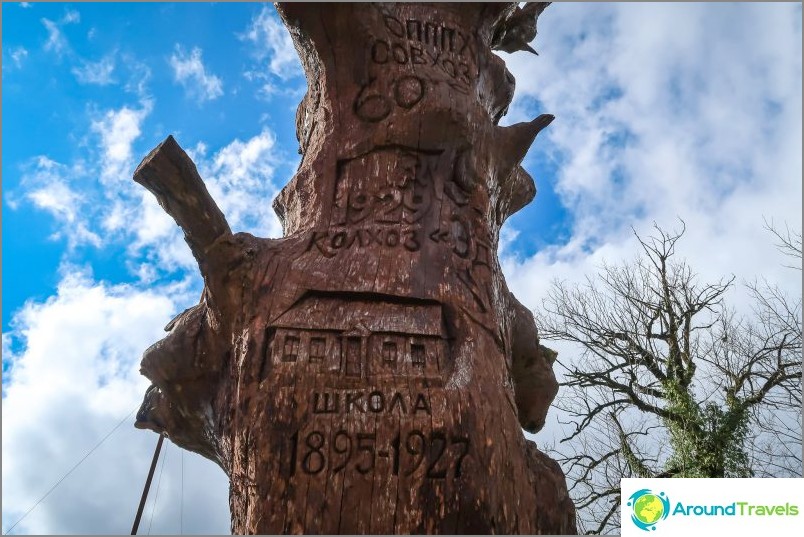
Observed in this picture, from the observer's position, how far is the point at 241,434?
77.4 inches

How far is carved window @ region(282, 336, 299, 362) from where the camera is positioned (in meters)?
2.02

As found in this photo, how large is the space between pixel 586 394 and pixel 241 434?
7.24 meters

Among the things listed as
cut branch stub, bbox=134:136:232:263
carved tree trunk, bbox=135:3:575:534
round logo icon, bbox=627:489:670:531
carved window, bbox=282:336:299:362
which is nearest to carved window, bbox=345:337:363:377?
carved tree trunk, bbox=135:3:575:534

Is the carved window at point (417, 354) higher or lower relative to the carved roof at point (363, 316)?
lower

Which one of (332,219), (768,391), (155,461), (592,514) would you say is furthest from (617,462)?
(332,219)

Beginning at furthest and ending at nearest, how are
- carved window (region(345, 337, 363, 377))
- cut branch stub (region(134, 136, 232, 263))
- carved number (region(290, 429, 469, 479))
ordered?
cut branch stub (region(134, 136, 232, 263)) → carved window (region(345, 337, 363, 377)) → carved number (region(290, 429, 469, 479))

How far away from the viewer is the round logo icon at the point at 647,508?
8.23 feet

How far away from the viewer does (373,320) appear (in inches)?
82.5

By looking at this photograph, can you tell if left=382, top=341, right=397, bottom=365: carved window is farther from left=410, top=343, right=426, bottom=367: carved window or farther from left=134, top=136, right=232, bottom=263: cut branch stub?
left=134, top=136, right=232, bottom=263: cut branch stub

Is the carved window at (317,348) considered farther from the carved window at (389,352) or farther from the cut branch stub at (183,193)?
the cut branch stub at (183,193)

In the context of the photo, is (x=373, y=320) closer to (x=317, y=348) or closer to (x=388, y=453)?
(x=317, y=348)

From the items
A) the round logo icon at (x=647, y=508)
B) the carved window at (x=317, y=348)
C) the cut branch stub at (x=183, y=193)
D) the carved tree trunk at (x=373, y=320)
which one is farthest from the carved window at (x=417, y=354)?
the round logo icon at (x=647, y=508)

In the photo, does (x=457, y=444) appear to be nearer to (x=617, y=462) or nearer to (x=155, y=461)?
(x=617, y=462)

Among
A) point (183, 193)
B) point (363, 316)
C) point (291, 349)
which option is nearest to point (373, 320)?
point (363, 316)
